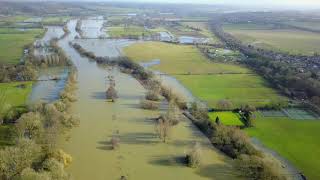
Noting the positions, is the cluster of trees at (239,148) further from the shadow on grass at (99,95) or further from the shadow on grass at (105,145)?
the shadow on grass at (99,95)

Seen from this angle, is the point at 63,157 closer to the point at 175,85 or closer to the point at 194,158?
the point at 194,158

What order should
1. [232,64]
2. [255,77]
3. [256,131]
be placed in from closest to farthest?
[256,131]
[255,77]
[232,64]

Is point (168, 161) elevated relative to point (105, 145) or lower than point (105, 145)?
lower

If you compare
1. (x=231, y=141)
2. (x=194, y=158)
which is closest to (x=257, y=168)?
(x=194, y=158)

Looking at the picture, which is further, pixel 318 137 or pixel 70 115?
pixel 70 115

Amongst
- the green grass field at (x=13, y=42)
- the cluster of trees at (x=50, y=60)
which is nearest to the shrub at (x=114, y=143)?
the cluster of trees at (x=50, y=60)

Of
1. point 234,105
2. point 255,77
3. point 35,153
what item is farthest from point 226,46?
point 35,153

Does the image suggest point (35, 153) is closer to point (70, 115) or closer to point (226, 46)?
point (70, 115)

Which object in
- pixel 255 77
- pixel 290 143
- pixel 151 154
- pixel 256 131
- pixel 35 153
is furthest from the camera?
pixel 255 77
